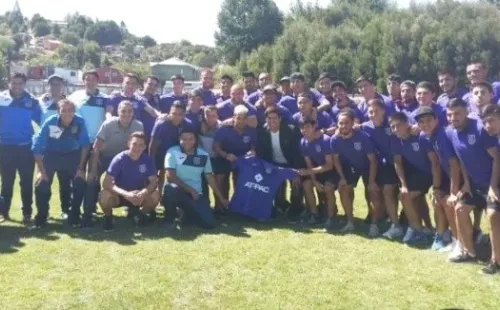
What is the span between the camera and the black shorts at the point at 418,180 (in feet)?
25.0

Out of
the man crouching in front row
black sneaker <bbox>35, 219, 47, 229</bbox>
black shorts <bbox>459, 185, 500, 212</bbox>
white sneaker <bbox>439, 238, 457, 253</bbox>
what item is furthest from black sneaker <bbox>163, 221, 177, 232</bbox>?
black shorts <bbox>459, 185, 500, 212</bbox>

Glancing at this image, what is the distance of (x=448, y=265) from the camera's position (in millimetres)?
6477

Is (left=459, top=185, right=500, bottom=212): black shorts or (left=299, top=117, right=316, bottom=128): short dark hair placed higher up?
(left=299, top=117, right=316, bottom=128): short dark hair

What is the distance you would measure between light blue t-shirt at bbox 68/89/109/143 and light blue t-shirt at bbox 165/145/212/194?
149cm

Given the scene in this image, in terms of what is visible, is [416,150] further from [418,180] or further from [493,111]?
[493,111]

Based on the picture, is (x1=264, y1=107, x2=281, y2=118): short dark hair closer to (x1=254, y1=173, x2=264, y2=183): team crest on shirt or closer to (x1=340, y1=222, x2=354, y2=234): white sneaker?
(x1=254, y1=173, x2=264, y2=183): team crest on shirt

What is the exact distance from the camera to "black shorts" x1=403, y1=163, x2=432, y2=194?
761 centimetres

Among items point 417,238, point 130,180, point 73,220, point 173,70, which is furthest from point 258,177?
point 173,70

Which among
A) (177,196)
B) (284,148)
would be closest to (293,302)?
(177,196)

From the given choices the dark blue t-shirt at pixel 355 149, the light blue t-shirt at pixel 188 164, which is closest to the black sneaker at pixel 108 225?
the light blue t-shirt at pixel 188 164

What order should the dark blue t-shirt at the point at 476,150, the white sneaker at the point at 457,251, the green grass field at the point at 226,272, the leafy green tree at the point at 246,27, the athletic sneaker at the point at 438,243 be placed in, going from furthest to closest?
the leafy green tree at the point at 246,27, the athletic sneaker at the point at 438,243, the white sneaker at the point at 457,251, the dark blue t-shirt at the point at 476,150, the green grass field at the point at 226,272

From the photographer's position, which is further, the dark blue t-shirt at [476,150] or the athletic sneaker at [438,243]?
the athletic sneaker at [438,243]

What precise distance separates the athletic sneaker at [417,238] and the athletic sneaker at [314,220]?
160 centimetres

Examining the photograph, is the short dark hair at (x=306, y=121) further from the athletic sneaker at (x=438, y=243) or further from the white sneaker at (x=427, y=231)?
the athletic sneaker at (x=438, y=243)
